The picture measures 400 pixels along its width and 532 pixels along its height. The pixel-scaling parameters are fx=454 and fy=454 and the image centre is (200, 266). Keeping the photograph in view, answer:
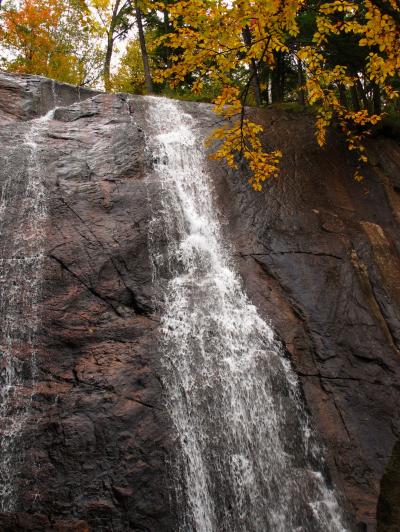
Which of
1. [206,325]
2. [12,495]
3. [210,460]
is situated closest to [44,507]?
[12,495]

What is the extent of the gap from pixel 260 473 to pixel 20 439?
3513 mm

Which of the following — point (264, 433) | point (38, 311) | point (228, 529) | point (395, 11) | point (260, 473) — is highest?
point (395, 11)

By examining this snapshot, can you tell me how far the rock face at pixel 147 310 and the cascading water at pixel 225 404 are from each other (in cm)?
28

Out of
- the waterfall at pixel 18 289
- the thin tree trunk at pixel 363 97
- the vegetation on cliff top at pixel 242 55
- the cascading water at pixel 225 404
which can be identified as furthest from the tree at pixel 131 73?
the cascading water at pixel 225 404

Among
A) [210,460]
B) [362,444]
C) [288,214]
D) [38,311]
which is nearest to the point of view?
[210,460]

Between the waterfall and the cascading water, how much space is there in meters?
2.19

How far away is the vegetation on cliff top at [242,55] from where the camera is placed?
6.04 metres

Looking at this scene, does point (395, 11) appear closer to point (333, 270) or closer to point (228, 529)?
point (333, 270)

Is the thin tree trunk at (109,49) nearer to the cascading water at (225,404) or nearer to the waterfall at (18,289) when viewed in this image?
the waterfall at (18,289)

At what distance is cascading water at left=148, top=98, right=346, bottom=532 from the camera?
646cm

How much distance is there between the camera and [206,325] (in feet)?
26.8

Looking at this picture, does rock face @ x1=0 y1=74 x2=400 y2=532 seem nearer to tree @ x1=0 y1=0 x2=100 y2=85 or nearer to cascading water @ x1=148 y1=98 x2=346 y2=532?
cascading water @ x1=148 y1=98 x2=346 y2=532

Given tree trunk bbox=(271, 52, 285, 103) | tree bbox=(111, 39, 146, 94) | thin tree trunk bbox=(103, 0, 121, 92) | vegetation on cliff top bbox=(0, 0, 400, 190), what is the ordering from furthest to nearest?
tree bbox=(111, 39, 146, 94) → thin tree trunk bbox=(103, 0, 121, 92) → tree trunk bbox=(271, 52, 285, 103) → vegetation on cliff top bbox=(0, 0, 400, 190)

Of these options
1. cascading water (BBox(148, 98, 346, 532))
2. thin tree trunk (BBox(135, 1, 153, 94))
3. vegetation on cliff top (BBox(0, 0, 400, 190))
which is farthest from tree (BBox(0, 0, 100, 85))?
cascading water (BBox(148, 98, 346, 532))
